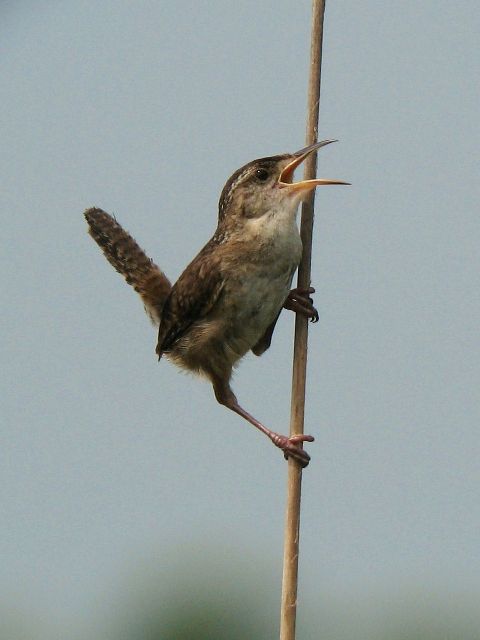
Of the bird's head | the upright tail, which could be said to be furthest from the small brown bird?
the upright tail

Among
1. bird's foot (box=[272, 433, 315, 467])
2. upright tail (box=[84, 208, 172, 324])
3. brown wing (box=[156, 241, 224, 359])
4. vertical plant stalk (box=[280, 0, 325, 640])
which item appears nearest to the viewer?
vertical plant stalk (box=[280, 0, 325, 640])

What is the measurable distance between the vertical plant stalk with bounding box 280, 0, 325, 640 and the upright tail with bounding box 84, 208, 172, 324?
3.31ft

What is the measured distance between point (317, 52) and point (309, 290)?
90 centimetres

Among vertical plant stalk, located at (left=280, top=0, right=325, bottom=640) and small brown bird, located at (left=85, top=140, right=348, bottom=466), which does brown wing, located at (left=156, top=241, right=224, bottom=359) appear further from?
vertical plant stalk, located at (left=280, top=0, right=325, bottom=640)

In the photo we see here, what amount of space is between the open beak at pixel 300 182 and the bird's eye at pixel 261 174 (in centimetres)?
7

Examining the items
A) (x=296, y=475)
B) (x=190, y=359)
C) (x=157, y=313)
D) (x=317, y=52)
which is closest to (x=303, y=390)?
(x=296, y=475)

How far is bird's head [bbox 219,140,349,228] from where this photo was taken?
132 inches

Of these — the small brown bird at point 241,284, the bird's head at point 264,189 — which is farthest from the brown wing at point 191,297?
the bird's head at point 264,189

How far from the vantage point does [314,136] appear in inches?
113

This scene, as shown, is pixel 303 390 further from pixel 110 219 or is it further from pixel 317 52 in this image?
pixel 110 219

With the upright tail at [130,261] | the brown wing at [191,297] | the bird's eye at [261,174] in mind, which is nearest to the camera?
the bird's eye at [261,174]

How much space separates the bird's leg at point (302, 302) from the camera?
11.1 ft

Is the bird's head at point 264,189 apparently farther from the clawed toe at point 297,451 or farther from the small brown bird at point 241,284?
the clawed toe at point 297,451

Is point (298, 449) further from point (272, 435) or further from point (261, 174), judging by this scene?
point (261, 174)
